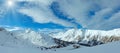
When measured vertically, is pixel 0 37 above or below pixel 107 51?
above

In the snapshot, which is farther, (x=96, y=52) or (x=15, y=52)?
(x=15, y=52)

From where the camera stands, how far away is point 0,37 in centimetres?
19950

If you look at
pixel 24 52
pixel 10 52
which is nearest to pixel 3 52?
pixel 10 52

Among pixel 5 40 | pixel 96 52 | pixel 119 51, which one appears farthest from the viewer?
pixel 5 40

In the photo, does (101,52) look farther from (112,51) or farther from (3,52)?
(3,52)

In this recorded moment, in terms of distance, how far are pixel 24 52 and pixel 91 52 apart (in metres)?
3.81

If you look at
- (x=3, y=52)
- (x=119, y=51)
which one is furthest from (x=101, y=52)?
(x=3, y=52)

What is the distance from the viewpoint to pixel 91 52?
34.0 ft

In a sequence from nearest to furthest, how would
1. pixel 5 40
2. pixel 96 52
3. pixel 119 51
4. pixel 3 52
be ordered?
pixel 119 51 → pixel 96 52 → pixel 3 52 → pixel 5 40

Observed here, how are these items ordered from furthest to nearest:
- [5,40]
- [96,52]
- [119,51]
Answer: [5,40], [96,52], [119,51]

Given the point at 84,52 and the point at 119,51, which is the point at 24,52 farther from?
the point at 119,51

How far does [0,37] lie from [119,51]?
200 meters

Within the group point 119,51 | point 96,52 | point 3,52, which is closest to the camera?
point 119,51

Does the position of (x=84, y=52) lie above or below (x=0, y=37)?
below
